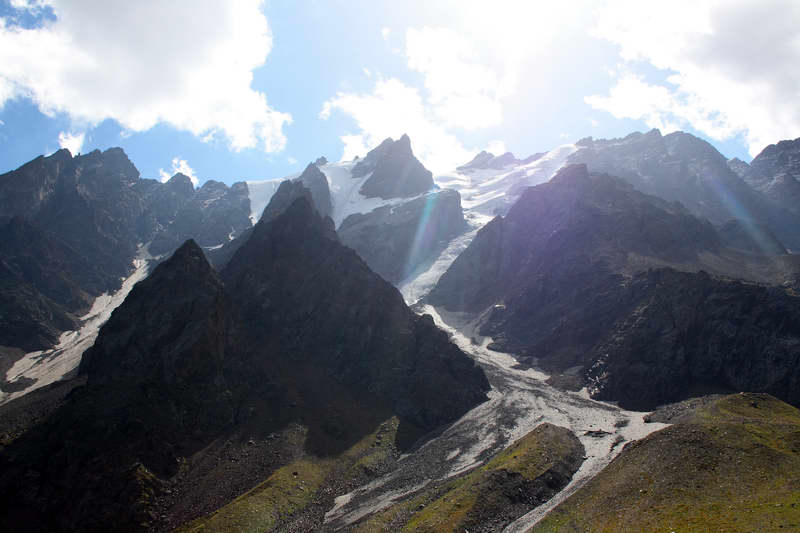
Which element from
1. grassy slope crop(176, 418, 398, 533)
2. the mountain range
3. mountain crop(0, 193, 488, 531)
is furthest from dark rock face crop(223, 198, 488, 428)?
grassy slope crop(176, 418, 398, 533)

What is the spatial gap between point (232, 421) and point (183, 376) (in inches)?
568

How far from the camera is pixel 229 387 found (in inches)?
4131

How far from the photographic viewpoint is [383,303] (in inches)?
5586

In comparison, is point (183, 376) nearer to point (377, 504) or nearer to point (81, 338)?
point (377, 504)

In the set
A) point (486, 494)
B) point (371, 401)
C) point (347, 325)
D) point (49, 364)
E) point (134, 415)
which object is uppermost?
point (49, 364)

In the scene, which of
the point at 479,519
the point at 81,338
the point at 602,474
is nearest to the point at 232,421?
the point at 479,519

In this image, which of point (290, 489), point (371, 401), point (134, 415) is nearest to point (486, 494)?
point (290, 489)

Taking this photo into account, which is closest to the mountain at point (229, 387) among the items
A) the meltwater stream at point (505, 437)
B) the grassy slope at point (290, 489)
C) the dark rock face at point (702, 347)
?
the grassy slope at point (290, 489)

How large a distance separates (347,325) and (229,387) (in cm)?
3968

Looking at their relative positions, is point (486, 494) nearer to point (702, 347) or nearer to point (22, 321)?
point (702, 347)

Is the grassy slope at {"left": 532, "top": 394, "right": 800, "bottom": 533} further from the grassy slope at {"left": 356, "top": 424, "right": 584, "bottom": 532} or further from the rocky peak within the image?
the rocky peak

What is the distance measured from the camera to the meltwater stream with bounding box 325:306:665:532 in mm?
73500

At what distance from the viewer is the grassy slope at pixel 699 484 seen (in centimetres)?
4688

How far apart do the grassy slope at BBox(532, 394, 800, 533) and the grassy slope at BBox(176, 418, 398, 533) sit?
36.8 metres
